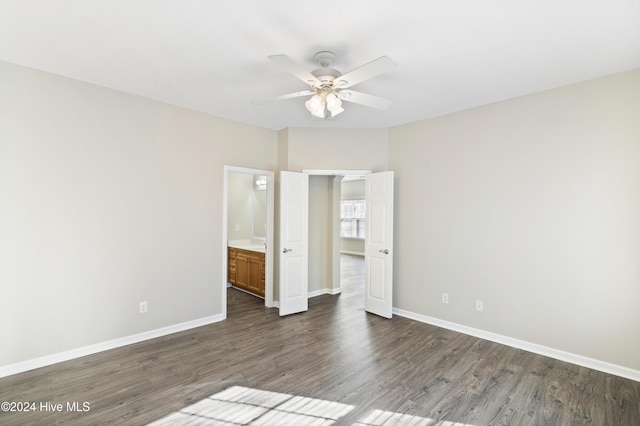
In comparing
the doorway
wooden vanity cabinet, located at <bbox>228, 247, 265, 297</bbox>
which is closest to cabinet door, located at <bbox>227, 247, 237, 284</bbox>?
wooden vanity cabinet, located at <bbox>228, 247, 265, 297</bbox>

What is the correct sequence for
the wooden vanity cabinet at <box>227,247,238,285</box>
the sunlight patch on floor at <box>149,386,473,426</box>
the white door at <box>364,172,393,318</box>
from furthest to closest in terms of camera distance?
the wooden vanity cabinet at <box>227,247,238,285</box> < the white door at <box>364,172,393,318</box> < the sunlight patch on floor at <box>149,386,473,426</box>

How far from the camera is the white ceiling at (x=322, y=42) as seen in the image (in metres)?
2.03

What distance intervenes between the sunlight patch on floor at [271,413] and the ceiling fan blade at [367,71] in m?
2.55

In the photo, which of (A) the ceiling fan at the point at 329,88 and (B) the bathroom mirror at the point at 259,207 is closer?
(A) the ceiling fan at the point at 329,88

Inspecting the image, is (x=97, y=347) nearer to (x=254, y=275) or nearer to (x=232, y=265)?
(x=254, y=275)

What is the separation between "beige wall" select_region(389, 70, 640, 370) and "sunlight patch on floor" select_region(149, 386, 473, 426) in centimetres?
192

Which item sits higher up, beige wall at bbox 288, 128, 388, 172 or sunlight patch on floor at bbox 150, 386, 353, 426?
beige wall at bbox 288, 128, 388, 172

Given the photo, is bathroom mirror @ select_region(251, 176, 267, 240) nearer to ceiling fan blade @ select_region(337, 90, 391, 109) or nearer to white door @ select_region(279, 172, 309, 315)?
white door @ select_region(279, 172, 309, 315)

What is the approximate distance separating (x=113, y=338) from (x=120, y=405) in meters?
1.21

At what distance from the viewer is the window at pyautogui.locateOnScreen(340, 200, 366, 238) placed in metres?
10.7

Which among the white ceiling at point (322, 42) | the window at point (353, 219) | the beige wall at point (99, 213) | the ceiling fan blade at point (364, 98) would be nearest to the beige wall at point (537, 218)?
the white ceiling at point (322, 42)

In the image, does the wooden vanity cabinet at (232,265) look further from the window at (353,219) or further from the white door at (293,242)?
the window at (353,219)

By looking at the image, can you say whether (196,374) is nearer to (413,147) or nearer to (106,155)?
(106,155)

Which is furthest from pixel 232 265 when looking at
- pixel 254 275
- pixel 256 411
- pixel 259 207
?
pixel 256 411
